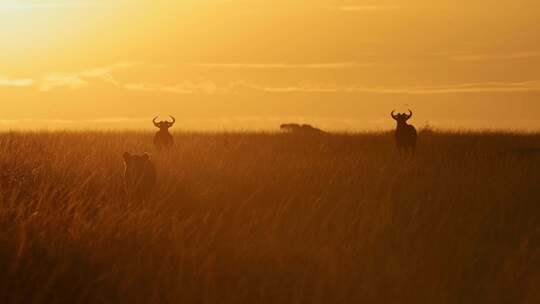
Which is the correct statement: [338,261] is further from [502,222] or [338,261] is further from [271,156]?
[271,156]

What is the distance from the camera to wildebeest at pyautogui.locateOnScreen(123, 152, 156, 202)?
10.6 meters

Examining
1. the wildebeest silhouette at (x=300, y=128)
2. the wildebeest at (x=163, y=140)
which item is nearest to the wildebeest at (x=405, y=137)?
the wildebeest at (x=163, y=140)

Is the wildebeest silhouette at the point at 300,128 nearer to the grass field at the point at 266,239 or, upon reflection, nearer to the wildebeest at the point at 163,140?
the wildebeest at the point at 163,140

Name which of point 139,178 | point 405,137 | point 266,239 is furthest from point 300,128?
point 266,239

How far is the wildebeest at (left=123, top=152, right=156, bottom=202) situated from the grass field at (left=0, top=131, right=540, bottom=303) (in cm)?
17

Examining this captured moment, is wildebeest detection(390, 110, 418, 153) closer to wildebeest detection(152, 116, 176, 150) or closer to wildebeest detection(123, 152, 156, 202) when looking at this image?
wildebeest detection(152, 116, 176, 150)

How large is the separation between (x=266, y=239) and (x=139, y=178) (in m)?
3.78

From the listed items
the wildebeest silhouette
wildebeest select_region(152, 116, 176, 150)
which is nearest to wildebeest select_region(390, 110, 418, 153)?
wildebeest select_region(152, 116, 176, 150)

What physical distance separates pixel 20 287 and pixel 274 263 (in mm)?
1808

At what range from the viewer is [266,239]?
23.8ft

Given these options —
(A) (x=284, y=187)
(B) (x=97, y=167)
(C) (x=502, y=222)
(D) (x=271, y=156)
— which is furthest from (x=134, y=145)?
(C) (x=502, y=222)

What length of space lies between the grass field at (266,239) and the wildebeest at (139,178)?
0.17m

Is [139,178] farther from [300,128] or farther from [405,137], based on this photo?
[300,128]

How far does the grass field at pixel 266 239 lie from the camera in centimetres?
591
